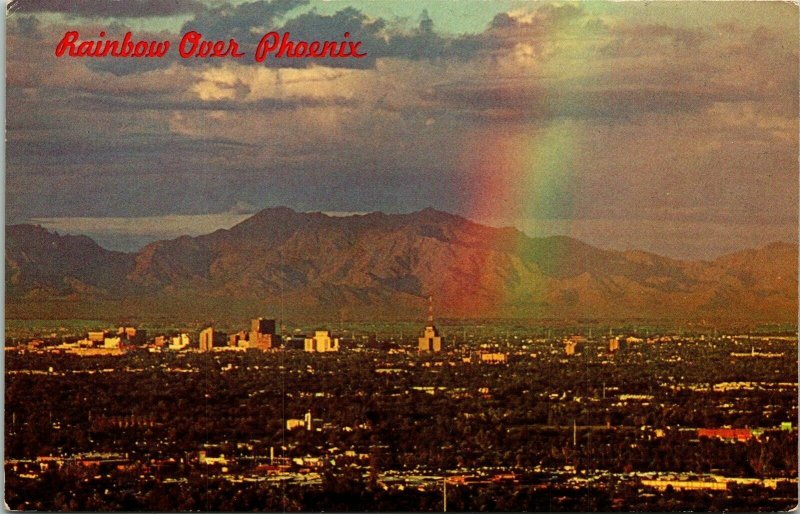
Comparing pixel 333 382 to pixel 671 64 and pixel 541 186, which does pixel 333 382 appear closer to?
pixel 541 186

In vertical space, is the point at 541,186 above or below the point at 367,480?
above

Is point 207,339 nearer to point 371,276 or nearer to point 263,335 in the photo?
point 263,335

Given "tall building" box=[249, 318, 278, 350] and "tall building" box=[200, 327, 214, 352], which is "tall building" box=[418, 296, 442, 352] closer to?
"tall building" box=[249, 318, 278, 350]

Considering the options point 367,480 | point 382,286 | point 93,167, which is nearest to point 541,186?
point 382,286

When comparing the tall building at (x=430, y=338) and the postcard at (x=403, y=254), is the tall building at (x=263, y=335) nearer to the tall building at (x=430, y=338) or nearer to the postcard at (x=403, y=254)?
the postcard at (x=403, y=254)

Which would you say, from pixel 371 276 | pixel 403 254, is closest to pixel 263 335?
pixel 371 276

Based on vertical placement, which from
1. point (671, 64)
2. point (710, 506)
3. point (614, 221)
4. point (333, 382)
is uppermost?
point (671, 64)
